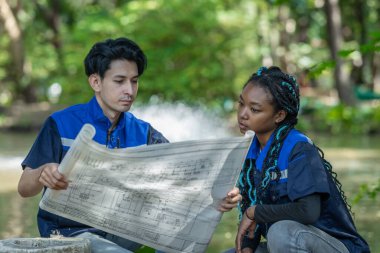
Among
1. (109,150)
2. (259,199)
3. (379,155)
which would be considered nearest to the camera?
(109,150)

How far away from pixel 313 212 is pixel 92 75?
52.4 inches

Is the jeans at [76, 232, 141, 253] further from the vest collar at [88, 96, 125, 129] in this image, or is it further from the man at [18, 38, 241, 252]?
the vest collar at [88, 96, 125, 129]

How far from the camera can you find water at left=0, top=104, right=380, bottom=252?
7.71m

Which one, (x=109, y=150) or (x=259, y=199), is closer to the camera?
(x=109, y=150)

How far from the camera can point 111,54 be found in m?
4.21

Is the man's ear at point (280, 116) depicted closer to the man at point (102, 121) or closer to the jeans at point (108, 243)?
the man at point (102, 121)

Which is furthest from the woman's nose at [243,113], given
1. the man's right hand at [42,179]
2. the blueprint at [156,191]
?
the man's right hand at [42,179]

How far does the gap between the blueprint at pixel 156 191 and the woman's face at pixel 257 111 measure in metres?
0.28

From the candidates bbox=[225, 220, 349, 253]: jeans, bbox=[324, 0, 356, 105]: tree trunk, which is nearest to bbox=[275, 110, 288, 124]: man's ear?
bbox=[225, 220, 349, 253]: jeans

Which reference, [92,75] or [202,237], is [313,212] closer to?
[202,237]

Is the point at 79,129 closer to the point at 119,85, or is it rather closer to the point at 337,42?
the point at 119,85

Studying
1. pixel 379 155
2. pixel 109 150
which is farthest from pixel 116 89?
pixel 379 155

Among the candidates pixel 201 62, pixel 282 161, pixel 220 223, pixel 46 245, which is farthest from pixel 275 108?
pixel 201 62

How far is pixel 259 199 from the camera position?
394cm
